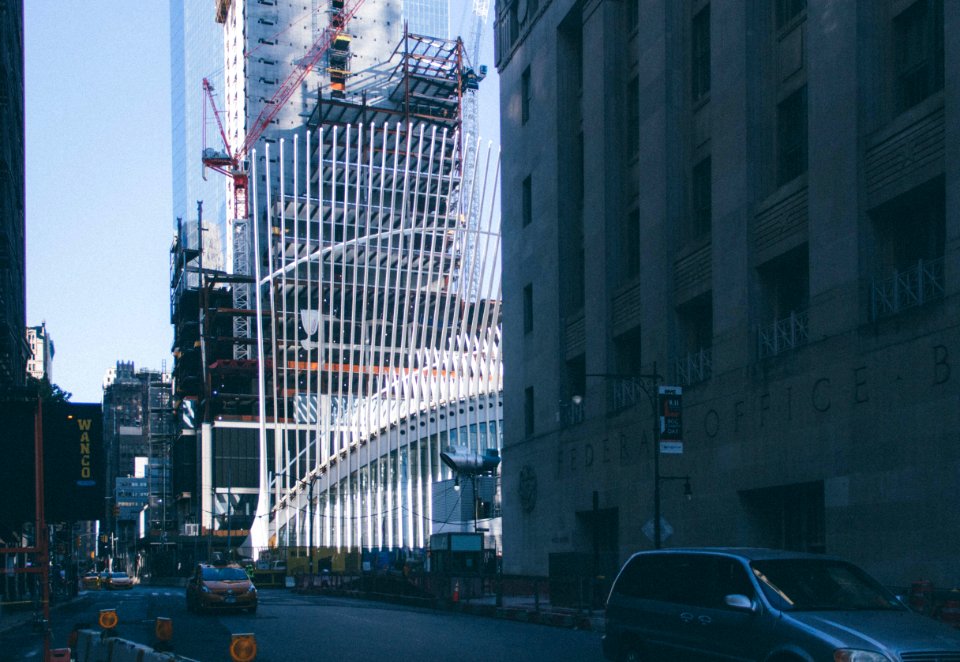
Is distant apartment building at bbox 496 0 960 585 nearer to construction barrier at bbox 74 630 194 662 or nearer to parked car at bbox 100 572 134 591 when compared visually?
construction barrier at bbox 74 630 194 662

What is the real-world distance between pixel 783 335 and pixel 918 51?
8298mm

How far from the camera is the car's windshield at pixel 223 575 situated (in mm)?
38625

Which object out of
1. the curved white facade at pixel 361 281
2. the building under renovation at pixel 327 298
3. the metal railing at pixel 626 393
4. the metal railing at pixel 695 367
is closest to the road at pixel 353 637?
the metal railing at pixel 626 393

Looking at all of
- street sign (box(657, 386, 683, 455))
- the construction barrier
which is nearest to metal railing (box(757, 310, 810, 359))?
street sign (box(657, 386, 683, 455))

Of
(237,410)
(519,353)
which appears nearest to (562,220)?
(519,353)

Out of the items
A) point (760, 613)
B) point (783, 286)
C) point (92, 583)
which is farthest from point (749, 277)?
point (92, 583)

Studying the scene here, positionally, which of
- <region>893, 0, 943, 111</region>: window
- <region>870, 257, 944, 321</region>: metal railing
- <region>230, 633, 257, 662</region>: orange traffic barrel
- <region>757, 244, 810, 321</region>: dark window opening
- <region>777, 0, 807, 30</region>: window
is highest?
<region>777, 0, 807, 30</region>: window

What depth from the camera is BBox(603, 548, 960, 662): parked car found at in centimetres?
1175

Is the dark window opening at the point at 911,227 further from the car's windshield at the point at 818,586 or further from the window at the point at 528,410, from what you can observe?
the window at the point at 528,410

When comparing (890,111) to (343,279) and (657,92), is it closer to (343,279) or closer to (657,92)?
(657,92)

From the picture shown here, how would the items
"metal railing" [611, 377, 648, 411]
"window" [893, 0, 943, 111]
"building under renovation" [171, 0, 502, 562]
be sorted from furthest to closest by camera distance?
"building under renovation" [171, 0, 502, 562] < "metal railing" [611, 377, 648, 411] < "window" [893, 0, 943, 111]

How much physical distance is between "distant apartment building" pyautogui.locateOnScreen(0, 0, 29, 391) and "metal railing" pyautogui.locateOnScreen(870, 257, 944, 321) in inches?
1165

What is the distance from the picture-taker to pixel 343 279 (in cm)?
13888

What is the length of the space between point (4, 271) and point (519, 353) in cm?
2512
